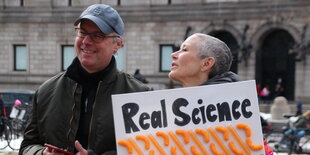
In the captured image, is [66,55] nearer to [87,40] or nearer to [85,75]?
[85,75]

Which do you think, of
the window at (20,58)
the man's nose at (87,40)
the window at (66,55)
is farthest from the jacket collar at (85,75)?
the window at (20,58)

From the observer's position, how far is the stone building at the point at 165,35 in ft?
101

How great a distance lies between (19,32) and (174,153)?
35.9 meters

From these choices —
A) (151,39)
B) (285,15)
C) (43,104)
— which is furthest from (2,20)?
(43,104)

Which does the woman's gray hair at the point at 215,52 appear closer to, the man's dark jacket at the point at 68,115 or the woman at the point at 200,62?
the woman at the point at 200,62

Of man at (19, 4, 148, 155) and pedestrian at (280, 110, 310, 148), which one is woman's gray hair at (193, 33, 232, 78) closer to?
man at (19, 4, 148, 155)

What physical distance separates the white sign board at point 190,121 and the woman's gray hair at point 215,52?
7.0 inches

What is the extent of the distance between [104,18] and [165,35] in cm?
3110

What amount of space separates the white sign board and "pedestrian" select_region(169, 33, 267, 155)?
139 mm

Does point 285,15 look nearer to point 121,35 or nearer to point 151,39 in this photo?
point 151,39

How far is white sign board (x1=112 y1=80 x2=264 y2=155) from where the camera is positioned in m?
2.91

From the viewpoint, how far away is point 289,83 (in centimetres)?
3177

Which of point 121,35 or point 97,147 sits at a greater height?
point 121,35

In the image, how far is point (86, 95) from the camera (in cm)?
315
